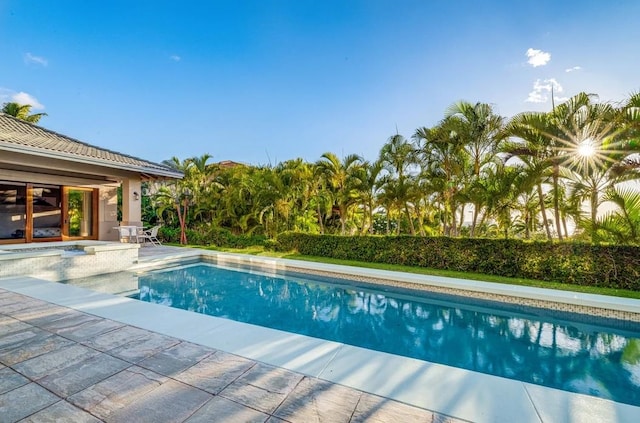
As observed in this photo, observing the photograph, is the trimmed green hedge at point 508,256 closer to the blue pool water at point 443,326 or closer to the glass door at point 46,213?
the blue pool water at point 443,326

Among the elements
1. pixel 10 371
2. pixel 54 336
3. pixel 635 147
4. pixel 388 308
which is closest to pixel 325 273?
pixel 388 308

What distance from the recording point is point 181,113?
18.2m

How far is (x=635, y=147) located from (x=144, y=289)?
13319mm

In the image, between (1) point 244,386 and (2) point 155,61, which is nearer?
(1) point 244,386

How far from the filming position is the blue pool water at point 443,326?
15.1 feet

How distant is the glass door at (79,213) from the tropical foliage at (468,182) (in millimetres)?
4023

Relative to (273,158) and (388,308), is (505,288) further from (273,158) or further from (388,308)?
(273,158)

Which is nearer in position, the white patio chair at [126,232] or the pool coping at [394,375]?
the pool coping at [394,375]

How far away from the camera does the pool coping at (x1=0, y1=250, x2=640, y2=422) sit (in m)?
2.66

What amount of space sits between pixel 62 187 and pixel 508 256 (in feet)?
57.3

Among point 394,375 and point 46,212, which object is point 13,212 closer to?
point 46,212

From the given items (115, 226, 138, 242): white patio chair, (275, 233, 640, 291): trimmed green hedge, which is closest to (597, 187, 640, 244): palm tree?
(275, 233, 640, 291): trimmed green hedge

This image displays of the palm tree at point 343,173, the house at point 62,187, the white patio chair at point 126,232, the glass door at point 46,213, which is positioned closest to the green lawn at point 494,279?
the palm tree at point 343,173

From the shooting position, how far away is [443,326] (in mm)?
6305
